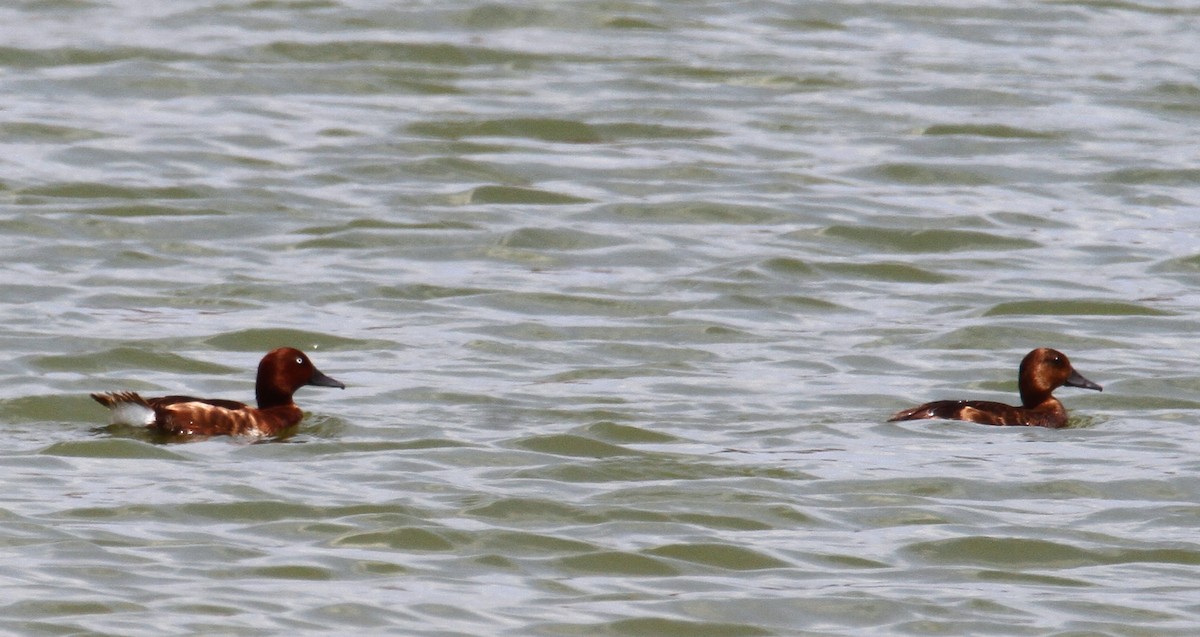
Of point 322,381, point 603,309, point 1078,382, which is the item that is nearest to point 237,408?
point 322,381

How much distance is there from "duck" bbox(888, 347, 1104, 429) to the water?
6.4 inches

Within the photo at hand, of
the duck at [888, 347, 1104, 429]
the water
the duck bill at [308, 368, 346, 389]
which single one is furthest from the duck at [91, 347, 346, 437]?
the duck at [888, 347, 1104, 429]

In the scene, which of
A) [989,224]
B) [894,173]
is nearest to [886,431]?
[989,224]

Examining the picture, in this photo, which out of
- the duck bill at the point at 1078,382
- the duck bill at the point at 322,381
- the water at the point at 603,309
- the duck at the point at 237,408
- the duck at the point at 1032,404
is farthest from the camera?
the duck bill at the point at 1078,382

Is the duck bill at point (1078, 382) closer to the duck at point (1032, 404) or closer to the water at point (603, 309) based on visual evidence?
the duck at point (1032, 404)

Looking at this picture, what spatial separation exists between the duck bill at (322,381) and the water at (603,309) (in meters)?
0.28

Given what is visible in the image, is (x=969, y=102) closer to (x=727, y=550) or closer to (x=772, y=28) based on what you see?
Result: (x=772, y=28)

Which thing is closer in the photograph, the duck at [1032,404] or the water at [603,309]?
the water at [603,309]

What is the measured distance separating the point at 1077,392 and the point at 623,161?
5.75m

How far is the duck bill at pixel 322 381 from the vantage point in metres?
11.8

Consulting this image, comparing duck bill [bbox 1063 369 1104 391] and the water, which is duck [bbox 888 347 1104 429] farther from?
the water

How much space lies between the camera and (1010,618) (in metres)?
8.77

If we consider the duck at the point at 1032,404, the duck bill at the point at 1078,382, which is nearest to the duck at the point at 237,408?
the duck at the point at 1032,404

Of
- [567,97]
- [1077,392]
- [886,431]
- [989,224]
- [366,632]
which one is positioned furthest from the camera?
[567,97]
